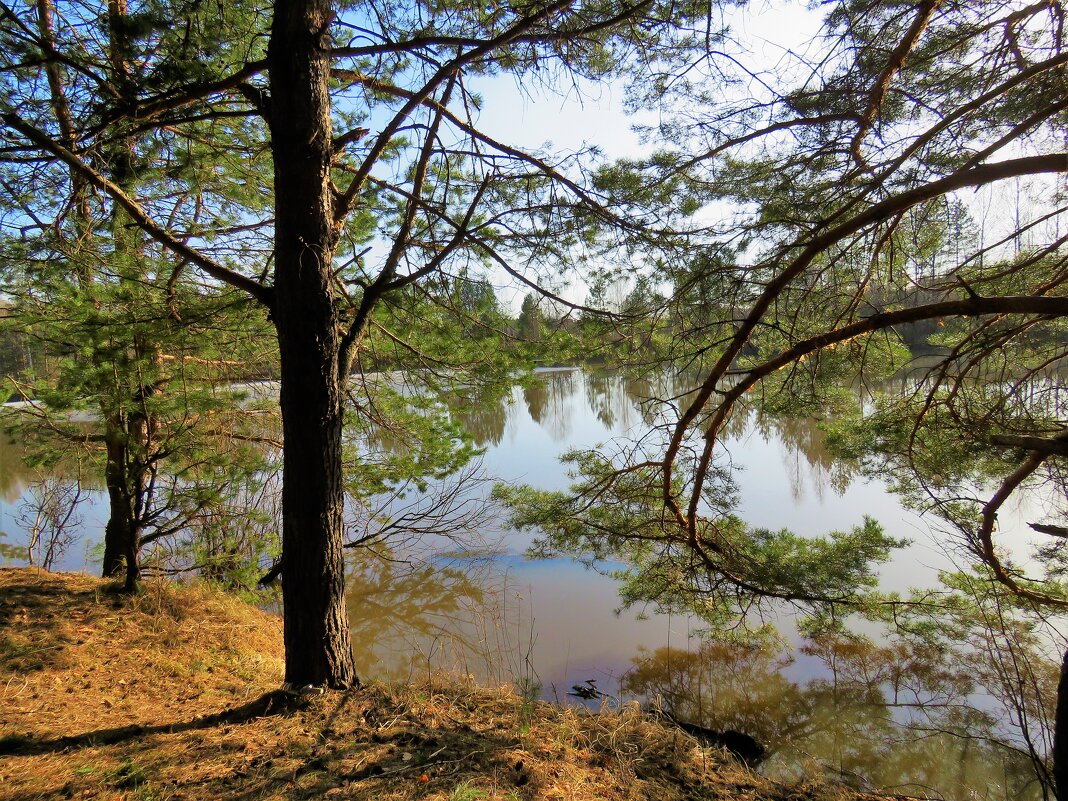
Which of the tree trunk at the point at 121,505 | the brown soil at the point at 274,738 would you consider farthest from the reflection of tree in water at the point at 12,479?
the brown soil at the point at 274,738

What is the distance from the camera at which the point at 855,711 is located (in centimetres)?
447

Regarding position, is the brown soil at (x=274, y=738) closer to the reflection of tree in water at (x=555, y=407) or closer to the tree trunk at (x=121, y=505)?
the tree trunk at (x=121, y=505)

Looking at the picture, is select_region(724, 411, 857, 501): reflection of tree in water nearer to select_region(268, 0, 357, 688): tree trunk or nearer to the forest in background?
the forest in background

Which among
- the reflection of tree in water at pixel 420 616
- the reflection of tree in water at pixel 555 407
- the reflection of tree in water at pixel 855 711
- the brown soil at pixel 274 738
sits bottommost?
the reflection of tree in water at pixel 855 711

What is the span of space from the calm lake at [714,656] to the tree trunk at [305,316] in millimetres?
1109

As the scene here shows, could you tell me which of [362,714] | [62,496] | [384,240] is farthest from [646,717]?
[62,496]

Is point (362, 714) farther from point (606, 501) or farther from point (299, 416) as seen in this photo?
point (606, 501)

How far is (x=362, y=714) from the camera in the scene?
253cm

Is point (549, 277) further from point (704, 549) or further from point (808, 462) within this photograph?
point (808, 462)

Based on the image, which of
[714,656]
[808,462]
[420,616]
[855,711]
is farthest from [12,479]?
[808,462]

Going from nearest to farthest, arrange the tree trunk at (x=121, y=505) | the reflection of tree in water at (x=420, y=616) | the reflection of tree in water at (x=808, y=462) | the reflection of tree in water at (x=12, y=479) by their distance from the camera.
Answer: the tree trunk at (x=121, y=505) < the reflection of tree in water at (x=420, y=616) < the reflection of tree in water at (x=808, y=462) < the reflection of tree in water at (x=12, y=479)

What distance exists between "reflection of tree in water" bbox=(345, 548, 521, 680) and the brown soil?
165 centimetres

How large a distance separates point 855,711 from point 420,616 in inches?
183

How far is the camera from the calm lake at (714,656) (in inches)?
155
